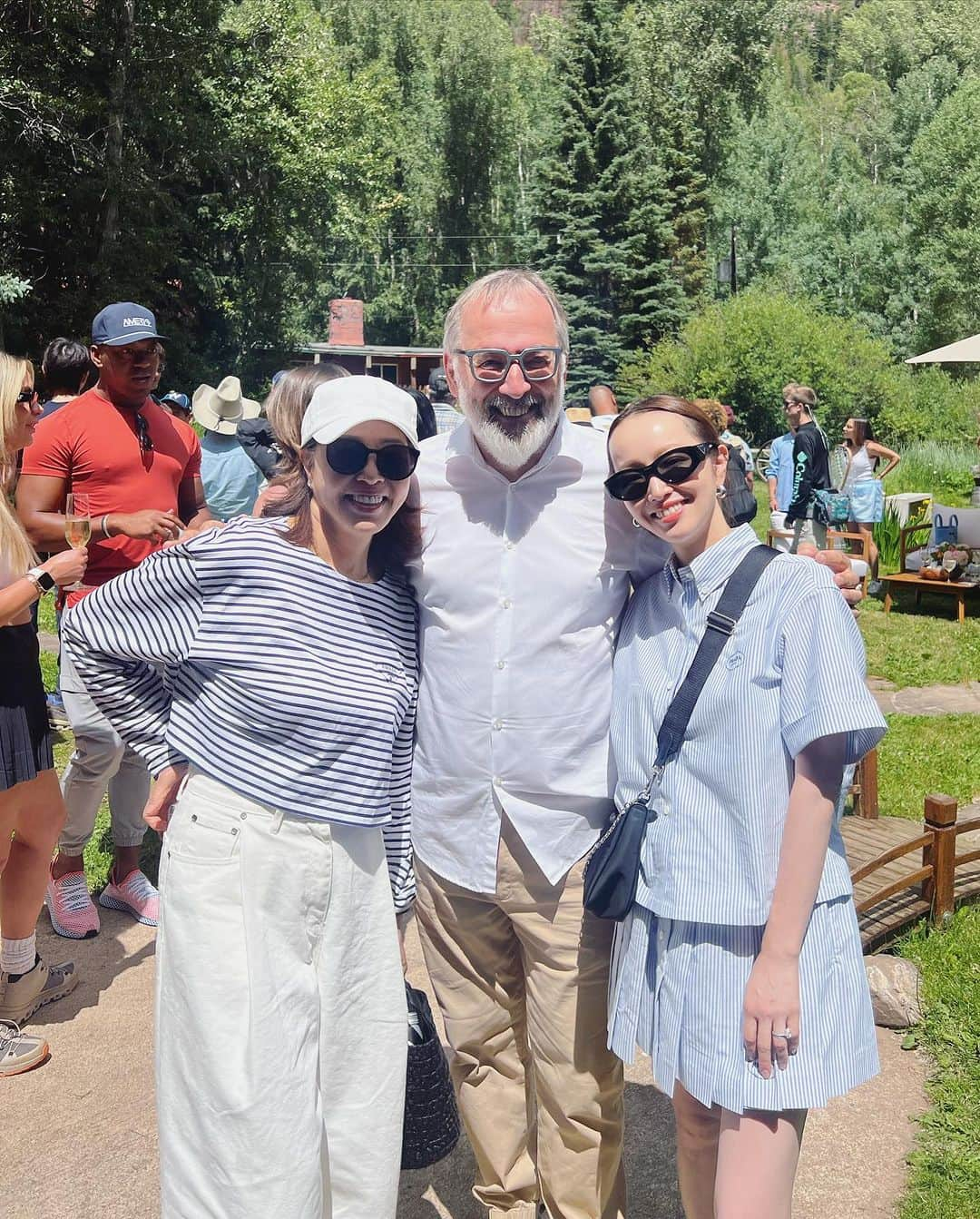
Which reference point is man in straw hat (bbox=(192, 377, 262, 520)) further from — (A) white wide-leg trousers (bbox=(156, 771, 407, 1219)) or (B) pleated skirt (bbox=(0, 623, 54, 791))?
(A) white wide-leg trousers (bbox=(156, 771, 407, 1219))

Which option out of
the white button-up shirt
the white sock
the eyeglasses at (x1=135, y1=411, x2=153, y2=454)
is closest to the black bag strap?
the white button-up shirt

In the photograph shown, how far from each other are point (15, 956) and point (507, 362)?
9.21ft

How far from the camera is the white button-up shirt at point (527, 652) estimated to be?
99.0 inches

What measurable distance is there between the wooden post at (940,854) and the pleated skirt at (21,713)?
3.30 meters

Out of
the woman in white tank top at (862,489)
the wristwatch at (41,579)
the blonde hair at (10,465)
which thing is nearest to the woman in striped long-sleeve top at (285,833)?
Answer: the wristwatch at (41,579)

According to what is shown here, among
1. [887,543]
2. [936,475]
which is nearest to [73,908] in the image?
[887,543]

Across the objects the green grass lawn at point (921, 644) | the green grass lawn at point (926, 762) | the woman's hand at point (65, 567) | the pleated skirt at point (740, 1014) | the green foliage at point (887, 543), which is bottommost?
the green grass lawn at point (921, 644)

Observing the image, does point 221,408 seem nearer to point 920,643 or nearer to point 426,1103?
point 426,1103

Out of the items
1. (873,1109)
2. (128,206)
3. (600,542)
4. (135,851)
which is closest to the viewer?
(600,542)

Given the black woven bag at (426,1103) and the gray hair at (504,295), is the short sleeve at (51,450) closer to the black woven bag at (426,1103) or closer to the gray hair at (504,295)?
the gray hair at (504,295)

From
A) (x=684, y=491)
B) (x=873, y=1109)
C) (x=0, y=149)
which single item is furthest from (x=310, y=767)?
(x=0, y=149)

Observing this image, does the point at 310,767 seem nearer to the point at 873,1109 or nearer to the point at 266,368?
the point at 873,1109

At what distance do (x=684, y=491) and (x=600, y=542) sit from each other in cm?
32

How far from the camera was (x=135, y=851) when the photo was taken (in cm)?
489
